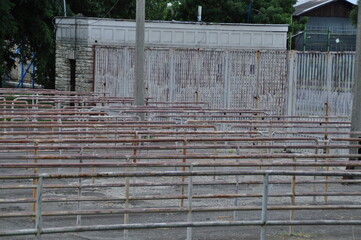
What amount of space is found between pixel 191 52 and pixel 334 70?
583 centimetres

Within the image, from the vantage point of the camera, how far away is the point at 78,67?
92.5 feet

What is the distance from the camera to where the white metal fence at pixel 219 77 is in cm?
2147

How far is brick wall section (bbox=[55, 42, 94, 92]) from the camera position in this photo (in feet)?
89.5

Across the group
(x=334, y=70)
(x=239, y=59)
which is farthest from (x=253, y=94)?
(x=334, y=70)

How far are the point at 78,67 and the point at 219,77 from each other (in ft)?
20.1

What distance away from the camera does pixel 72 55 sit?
94.5 ft

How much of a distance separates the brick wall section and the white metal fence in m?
1.19

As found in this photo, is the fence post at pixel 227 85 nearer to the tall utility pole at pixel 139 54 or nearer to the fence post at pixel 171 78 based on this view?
the fence post at pixel 171 78

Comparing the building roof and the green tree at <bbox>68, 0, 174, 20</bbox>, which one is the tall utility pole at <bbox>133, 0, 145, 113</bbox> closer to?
the green tree at <bbox>68, 0, 174, 20</bbox>

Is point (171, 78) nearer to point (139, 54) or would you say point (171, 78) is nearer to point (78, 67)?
point (139, 54)

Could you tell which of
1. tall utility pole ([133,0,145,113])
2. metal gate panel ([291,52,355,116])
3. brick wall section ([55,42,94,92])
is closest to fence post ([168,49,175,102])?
brick wall section ([55,42,94,92])

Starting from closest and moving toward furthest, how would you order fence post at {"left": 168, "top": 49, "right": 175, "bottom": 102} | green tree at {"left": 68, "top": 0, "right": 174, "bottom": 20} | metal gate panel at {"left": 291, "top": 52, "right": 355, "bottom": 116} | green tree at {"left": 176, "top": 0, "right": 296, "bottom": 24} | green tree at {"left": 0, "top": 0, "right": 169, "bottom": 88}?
1. metal gate panel at {"left": 291, "top": 52, "right": 355, "bottom": 116}
2. fence post at {"left": 168, "top": 49, "right": 175, "bottom": 102}
3. green tree at {"left": 0, "top": 0, "right": 169, "bottom": 88}
4. green tree at {"left": 68, "top": 0, "right": 174, "bottom": 20}
5. green tree at {"left": 176, "top": 0, "right": 296, "bottom": 24}

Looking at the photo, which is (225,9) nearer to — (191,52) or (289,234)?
(191,52)

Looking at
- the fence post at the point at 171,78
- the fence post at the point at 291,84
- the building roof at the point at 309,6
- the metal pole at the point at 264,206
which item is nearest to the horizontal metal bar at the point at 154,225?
the metal pole at the point at 264,206
